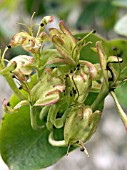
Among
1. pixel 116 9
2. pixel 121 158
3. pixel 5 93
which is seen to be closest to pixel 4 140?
pixel 116 9

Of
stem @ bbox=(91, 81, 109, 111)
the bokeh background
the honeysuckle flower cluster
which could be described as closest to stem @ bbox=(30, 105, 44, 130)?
the honeysuckle flower cluster

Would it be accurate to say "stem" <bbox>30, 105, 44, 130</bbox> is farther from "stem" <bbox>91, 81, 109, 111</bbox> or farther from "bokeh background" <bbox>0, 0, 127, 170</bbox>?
"bokeh background" <bbox>0, 0, 127, 170</bbox>

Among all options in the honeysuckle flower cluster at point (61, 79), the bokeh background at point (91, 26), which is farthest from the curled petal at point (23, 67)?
the bokeh background at point (91, 26)

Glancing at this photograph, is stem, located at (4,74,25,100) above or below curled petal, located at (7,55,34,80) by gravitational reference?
below

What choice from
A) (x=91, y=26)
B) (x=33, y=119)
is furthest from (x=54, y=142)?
(x=91, y=26)

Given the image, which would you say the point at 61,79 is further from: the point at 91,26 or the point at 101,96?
the point at 91,26

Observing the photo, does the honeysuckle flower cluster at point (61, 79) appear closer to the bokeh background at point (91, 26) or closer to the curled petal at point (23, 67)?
the curled petal at point (23, 67)


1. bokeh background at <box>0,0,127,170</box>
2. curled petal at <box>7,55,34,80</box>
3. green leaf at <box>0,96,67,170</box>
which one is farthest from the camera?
bokeh background at <box>0,0,127,170</box>

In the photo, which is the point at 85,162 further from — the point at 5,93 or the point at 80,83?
the point at 80,83
